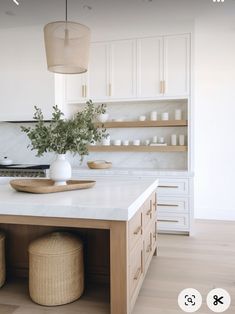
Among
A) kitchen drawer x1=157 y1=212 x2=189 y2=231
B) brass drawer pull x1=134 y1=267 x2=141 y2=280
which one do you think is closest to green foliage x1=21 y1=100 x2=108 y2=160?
brass drawer pull x1=134 y1=267 x2=141 y2=280

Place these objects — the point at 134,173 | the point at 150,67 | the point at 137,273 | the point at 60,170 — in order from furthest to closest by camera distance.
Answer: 1. the point at 150,67
2. the point at 134,173
3. the point at 60,170
4. the point at 137,273

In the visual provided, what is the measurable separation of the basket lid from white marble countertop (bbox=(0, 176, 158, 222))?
323 millimetres

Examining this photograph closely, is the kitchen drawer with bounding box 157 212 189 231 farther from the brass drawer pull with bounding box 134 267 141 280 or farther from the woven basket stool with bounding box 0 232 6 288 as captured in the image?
the woven basket stool with bounding box 0 232 6 288

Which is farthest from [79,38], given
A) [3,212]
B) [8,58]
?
[8,58]

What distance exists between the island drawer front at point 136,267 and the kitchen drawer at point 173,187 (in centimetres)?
175

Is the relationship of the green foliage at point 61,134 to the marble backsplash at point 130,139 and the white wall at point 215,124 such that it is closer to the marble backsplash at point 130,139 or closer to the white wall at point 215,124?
the marble backsplash at point 130,139

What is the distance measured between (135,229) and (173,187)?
2.02 meters

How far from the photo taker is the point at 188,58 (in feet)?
13.6

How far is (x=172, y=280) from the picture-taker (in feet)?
8.82

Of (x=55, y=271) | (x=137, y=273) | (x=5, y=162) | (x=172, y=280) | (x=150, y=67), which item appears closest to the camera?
(x=55, y=271)

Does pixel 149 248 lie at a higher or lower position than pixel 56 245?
lower

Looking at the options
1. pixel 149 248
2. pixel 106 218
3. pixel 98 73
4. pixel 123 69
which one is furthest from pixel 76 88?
pixel 106 218

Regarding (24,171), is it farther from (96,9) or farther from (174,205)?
(96,9)

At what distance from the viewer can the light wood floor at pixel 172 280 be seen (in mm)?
2211
